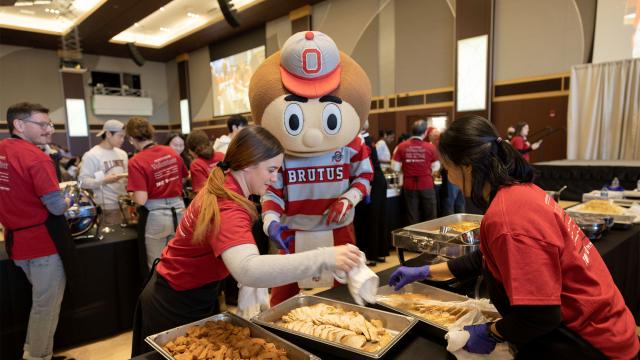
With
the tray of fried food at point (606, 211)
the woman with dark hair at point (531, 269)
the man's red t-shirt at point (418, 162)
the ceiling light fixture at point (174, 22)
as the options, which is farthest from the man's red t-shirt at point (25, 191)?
the ceiling light fixture at point (174, 22)

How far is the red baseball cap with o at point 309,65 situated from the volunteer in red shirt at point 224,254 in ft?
2.38

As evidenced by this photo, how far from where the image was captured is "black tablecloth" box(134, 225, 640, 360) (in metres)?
1.04

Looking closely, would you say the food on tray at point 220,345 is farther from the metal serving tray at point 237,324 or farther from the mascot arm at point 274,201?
the mascot arm at point 274,201

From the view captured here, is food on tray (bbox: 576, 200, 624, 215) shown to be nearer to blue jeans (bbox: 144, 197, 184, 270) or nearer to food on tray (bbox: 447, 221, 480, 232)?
food on tray (bbox: 447, 221, 480, 232)

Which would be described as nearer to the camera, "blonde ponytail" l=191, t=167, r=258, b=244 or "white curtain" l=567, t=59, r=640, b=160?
"blonde ponytail" l=191, t=167, r=258, b=244

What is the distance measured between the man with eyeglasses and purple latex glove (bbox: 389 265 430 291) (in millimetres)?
1871

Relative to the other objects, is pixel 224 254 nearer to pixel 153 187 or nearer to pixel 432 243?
pixel 432 243

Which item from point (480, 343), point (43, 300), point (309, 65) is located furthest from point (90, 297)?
point (480, 343)

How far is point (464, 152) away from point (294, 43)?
1157 millimetres

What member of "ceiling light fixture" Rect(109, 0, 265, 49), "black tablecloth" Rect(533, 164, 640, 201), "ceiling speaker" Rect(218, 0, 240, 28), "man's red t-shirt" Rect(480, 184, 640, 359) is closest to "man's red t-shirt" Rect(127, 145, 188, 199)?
"man's red t-shirt" Rect(480, 184, 640, 359)

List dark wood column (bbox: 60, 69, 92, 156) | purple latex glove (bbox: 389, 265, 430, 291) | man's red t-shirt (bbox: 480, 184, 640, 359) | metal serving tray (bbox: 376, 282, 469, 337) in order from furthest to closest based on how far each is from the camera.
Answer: dark wood column (bbox: 60, 69, 92, 156) → purple latex glove (bbox: 389, 265, 430, 291) → metal serving tray (bbox: 376, 282, 469, 337) → man's red t-shirt (bbox: 480, 184, 640, 359)

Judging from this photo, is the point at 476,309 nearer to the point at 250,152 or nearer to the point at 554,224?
the point at 554,224

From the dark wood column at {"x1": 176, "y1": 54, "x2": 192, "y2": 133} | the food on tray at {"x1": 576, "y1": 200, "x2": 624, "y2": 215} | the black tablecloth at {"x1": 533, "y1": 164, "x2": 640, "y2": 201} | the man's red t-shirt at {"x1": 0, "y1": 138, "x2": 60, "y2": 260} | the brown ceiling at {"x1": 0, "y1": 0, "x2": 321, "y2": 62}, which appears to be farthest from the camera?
the dark wood column at {"x1": 176, "y1": 54, "x2": 192, "y2": 133}

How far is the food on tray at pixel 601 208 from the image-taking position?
2551mm
